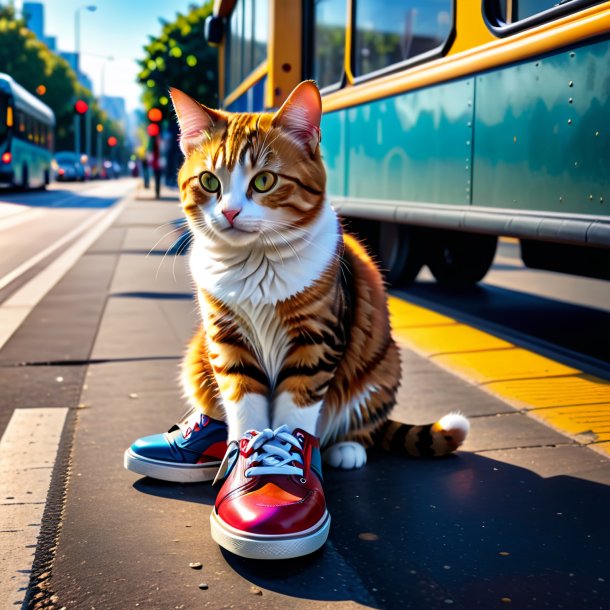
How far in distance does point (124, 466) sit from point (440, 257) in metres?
5.02

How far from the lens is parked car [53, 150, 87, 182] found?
169 feet

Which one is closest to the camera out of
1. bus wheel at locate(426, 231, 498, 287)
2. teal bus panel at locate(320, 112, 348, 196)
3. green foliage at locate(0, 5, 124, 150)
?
teal bus panel at locate(320, 112, 348, 196)

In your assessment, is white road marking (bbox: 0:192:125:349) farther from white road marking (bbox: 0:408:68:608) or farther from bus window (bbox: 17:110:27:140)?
bus window (bbox: 17:110:27:140)

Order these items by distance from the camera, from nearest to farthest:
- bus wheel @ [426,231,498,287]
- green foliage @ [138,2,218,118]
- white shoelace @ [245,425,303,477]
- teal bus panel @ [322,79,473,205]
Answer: white shoelace @ [245,425,303,477] → teal bus panel @ [322,79,473,205] → bus wheel @ [426,231,498,287] → green foliage @ [138,2,218,118]

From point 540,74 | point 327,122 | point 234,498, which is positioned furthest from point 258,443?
point 327,122

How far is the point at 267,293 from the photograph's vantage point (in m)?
2.35

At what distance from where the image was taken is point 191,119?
2.38m

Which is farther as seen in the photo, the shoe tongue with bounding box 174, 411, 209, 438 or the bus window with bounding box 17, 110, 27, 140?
the bus window with bounding box 17, 110, 27, 140

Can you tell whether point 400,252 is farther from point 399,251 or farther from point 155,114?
point 155,114

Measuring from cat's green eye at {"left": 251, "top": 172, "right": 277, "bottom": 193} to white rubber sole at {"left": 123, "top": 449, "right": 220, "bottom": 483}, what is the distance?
2.98 feet

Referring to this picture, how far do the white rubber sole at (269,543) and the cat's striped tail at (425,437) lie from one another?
81 cm

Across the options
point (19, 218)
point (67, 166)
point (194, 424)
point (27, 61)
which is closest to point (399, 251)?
point (194, 424)

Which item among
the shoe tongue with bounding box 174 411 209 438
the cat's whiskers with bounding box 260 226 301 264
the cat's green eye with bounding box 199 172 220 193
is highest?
the cat's green eye with bounding box 199 172 220 193

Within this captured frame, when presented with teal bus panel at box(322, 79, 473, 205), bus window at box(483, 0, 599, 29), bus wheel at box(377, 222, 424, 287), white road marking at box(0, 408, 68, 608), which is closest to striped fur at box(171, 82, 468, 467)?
white road marking at box(0, 408, 68, 608)
